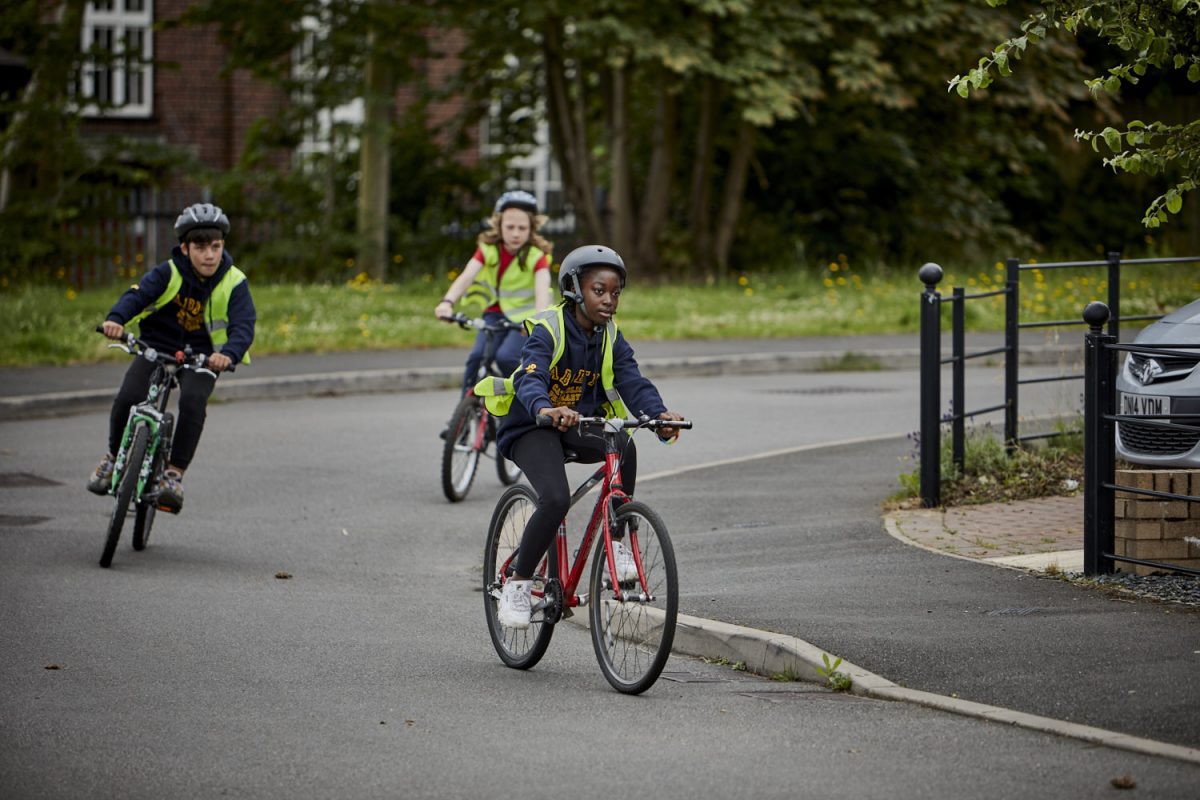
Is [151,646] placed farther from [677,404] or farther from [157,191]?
[157,191]

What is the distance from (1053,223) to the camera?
110 feet

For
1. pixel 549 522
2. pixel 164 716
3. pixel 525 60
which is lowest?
pixel 164 716

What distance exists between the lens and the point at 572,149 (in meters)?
28.9

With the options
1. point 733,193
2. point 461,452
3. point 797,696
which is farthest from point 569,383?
point 733,193

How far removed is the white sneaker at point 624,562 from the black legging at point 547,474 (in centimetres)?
27

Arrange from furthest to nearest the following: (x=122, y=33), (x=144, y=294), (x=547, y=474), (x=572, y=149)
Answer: (x=122, y=33) < (x=572, y=149) < (x=144, y=294) < (x=547, y=474)

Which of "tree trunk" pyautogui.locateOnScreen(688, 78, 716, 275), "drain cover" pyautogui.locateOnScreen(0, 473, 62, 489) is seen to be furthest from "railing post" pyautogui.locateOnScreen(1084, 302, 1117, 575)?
"tree trunk" pyautogui.locateOnScreen(688, 78, 716, 275)

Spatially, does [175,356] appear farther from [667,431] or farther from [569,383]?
[667,431]

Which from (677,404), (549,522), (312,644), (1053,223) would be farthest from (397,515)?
(1053,223)

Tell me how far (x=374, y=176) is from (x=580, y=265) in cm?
2176

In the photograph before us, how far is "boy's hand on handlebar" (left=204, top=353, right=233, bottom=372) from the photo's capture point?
9633mm

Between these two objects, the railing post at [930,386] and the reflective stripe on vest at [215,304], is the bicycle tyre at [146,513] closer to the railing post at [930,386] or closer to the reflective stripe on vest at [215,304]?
the reflective stripe on vest at [215,304]

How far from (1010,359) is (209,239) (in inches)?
189

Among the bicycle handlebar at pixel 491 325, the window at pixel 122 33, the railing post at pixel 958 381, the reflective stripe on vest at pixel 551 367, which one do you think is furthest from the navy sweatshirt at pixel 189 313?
the window at pixel 122 33
